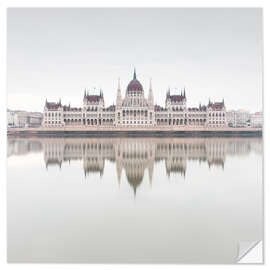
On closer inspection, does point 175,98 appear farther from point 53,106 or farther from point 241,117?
point 53,106

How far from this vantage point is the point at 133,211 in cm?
286

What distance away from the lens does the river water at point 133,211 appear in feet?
7.77

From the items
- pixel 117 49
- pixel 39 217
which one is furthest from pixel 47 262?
pixel 117 49

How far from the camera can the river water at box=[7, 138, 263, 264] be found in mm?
2369

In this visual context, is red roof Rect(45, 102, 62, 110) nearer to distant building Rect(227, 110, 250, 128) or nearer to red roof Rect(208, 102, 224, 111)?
red roof Rect(208, 102, 224, 111)

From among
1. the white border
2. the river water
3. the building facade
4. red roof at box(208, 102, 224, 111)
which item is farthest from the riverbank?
the white border

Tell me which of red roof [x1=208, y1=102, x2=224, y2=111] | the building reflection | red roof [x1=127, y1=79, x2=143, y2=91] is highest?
red roof [x1=127, y1=79, x2=143, y2=91]

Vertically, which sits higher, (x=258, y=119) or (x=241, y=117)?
(x=241, y=117)

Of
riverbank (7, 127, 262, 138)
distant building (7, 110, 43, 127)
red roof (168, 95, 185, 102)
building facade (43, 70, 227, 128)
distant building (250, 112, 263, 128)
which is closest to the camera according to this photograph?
distant building (250, 112, 263, 128)
